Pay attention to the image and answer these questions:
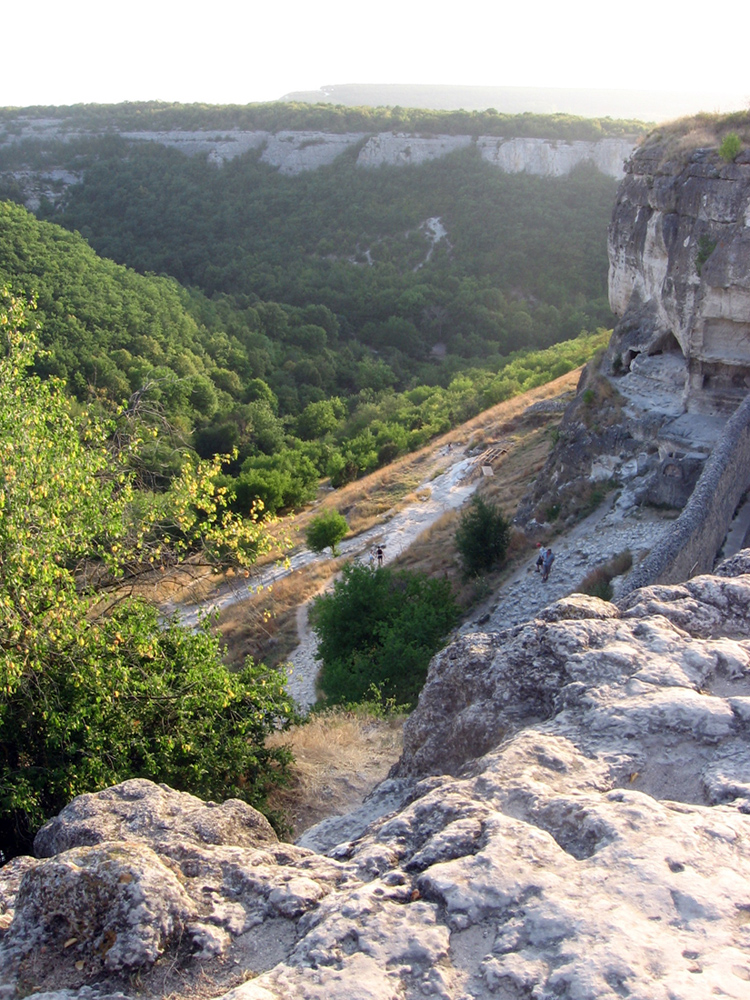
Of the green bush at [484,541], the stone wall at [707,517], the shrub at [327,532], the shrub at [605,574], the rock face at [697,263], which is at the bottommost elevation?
the shrub at [327,532]

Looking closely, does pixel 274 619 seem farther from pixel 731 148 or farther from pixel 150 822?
pixel 150 822

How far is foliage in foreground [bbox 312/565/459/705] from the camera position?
1259 centimetres

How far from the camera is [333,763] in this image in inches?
279

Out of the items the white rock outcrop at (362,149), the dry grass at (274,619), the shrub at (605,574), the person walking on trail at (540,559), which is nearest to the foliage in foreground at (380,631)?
the dry grass at (274,619)

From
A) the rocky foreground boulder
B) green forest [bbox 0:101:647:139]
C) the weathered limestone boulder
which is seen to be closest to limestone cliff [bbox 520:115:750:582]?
the rocky foreground boulder

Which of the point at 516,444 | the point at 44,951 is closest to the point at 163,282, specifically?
the point at 516,444

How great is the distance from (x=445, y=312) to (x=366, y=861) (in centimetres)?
5067

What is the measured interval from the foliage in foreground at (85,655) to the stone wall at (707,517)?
5205 millimetres

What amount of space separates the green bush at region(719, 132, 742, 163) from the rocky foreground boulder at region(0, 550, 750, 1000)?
41.5ft

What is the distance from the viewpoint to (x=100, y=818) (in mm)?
3863

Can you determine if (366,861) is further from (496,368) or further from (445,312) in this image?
(445,312)

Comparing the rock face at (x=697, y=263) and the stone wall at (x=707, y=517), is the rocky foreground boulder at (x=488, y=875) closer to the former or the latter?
the stone wall at (x=707, y=517)

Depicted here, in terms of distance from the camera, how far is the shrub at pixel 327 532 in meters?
21.1

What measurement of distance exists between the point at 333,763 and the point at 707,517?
6224mm
